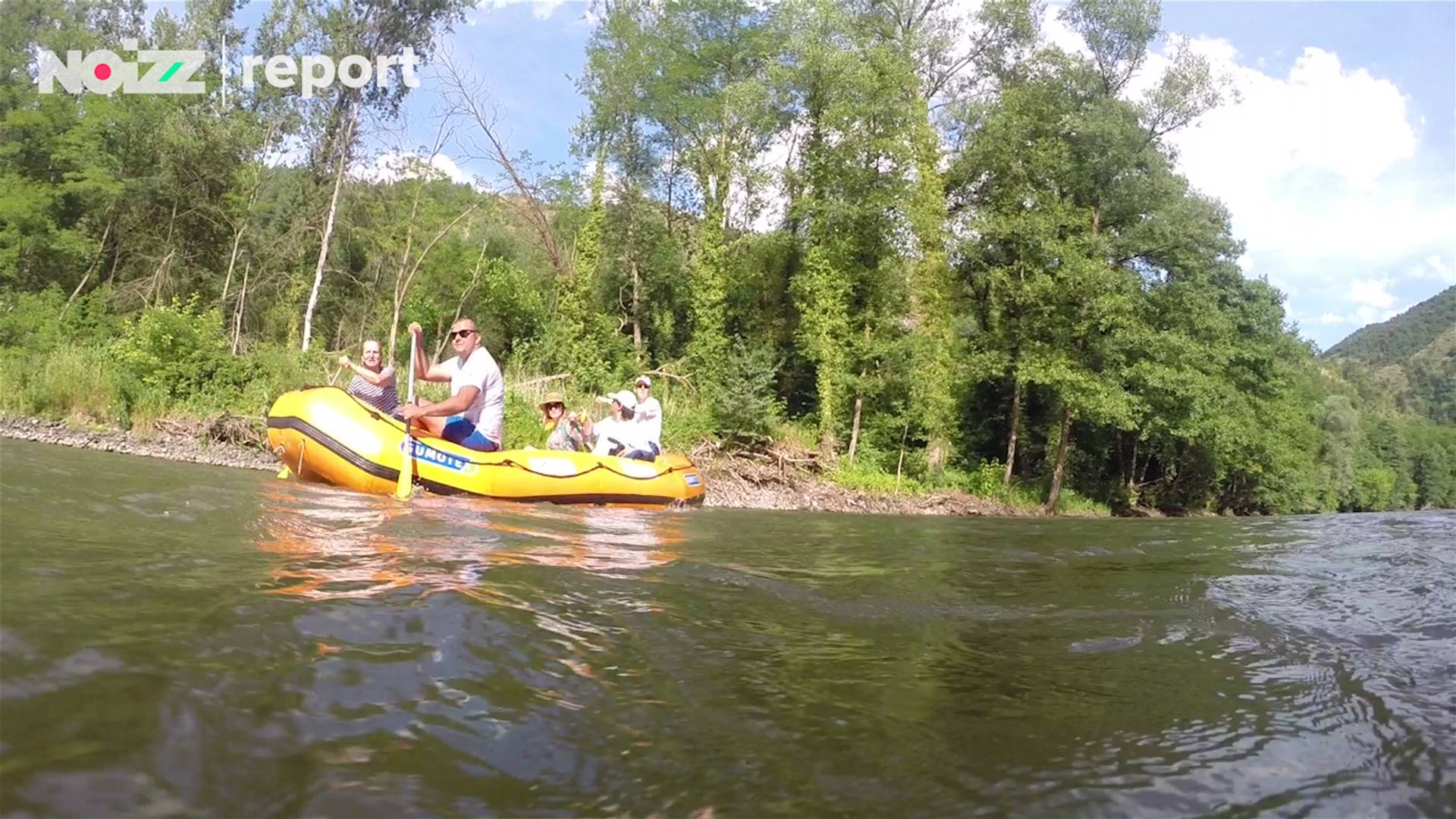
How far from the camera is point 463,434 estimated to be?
7.61 m

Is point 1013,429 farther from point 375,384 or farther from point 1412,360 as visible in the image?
point 1412,360

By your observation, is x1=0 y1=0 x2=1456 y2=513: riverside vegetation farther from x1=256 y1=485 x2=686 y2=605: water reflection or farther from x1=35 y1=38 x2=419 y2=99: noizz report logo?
x1=256 y1=485 x2=686 y2=605: water reflection

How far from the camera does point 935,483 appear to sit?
1920 cm

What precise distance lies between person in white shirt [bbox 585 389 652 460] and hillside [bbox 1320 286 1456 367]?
639 ft

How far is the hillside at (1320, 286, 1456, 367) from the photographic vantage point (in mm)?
168375

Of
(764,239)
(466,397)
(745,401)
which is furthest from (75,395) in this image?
(764,239)

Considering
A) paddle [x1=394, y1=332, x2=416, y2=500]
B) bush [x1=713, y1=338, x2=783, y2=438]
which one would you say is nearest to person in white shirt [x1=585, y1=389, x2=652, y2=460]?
paddle [x1=394, y1=332, x2=416, y2=500]

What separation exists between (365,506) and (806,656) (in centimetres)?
382

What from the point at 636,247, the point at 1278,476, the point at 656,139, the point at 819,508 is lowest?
the point at 819,508

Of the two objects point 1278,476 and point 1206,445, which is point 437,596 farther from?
point 1278,476

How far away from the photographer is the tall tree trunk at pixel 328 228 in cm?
1877

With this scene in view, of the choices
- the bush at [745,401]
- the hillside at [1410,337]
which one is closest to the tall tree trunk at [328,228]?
the bush at [745,401]

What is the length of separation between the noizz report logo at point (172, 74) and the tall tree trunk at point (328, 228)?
3.42ft

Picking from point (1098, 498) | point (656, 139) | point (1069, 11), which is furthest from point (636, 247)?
point (1098, 498)
